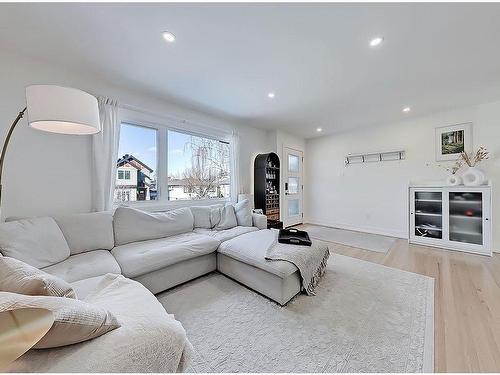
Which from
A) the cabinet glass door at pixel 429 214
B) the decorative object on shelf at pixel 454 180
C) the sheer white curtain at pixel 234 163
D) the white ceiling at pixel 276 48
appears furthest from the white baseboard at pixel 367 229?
the sheer white curtain at pixel 234 163

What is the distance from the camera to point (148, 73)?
7.89 feet

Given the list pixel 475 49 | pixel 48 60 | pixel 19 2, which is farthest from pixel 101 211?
pixel 475 49

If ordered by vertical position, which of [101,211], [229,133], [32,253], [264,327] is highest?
[229,133]

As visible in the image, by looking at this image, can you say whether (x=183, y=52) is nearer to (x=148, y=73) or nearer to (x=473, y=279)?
(x=148, y=73)

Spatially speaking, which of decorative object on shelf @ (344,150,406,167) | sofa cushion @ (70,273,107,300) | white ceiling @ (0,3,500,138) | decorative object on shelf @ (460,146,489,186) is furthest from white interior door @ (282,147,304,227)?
sofa cushion @ (70,273,107,300)

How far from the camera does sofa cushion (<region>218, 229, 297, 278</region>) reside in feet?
6.00

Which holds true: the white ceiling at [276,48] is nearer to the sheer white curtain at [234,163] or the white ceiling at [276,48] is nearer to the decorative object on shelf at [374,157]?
the sheer white curtain at [234,163]

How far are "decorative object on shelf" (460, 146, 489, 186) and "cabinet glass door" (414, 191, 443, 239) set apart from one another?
42cm

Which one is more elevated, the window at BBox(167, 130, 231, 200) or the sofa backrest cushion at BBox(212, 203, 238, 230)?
the window at BBox(167, 130, 231, 200)

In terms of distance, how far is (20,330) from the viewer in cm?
59

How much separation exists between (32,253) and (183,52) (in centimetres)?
223

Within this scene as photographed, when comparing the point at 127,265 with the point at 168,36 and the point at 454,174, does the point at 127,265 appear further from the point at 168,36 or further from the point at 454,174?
the point at 454,174

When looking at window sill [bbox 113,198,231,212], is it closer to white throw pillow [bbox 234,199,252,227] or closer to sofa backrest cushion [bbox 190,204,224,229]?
sofa backrest cushion [bbox 190,204,224,229]

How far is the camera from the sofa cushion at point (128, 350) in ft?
2.13
